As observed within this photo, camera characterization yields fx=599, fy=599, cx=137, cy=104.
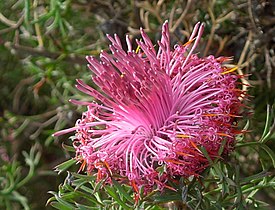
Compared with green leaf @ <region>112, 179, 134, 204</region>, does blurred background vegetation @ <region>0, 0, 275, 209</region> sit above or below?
below

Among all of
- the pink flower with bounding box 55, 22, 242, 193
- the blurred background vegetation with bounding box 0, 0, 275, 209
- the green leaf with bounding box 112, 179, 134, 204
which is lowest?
the blurred background vegetation with bounding box 0, 0, 275, 209

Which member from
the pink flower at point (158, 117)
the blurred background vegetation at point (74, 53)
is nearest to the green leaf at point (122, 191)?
the pink flower at point (158, 117)

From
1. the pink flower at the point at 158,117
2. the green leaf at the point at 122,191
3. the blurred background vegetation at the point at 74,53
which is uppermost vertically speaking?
the pink flower at the point at 158,117

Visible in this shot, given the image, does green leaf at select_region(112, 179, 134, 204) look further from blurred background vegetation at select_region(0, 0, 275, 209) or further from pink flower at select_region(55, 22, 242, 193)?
blurred background vegetation at select_region(0, 0, 275, 209)

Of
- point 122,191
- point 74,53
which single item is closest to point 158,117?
point 122,191

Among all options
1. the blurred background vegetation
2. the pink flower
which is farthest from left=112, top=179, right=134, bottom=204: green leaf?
the blurred background vegetation

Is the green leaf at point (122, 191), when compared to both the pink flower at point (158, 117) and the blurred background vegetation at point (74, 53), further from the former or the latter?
the blurred background vegetation at point (74, 53)

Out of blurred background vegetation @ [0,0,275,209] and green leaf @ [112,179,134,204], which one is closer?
green leaf @ [112,179,134,204]
